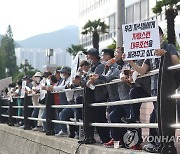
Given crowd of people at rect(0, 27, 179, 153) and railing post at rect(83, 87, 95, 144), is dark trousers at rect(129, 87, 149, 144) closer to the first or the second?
crowd of people at rect(0, 27, 179, 153)

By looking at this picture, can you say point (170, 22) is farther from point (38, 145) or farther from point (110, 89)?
point (110, 89)

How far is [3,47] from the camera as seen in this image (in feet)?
398

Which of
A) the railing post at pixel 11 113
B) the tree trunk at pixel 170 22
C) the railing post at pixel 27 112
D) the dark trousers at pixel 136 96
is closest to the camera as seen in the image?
the dark trousers at pixel 136 96

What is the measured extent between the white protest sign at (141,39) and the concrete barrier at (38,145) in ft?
3.93

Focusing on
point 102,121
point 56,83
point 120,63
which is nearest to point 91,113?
point 102,121

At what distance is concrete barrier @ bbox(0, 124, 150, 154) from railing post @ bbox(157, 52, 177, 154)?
1.69ft

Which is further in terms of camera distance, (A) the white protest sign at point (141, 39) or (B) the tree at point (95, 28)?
(B) the tree at point (95, 28)

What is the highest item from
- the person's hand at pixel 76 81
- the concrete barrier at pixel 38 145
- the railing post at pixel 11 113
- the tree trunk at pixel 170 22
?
the tree trunk at pixel 170 22

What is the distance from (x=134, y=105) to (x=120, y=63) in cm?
111

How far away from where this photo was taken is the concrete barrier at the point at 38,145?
683 centimetres

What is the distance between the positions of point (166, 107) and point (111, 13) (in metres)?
48.5

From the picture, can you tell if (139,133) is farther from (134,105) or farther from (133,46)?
(133,46)

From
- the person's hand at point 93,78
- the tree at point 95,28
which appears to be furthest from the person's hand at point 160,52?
the tree at point 95,28

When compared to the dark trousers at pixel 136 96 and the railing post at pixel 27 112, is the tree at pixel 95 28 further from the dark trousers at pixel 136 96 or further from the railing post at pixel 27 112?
the dark trousers at pixel 136 96
